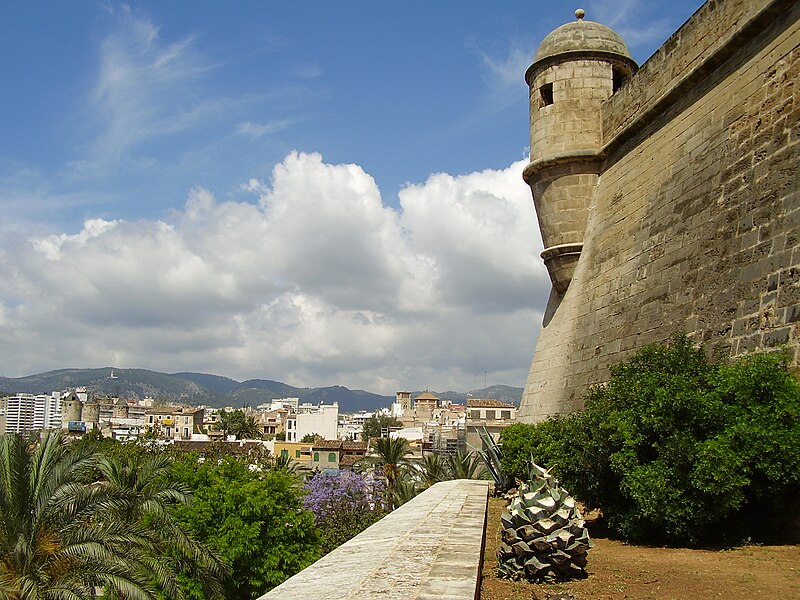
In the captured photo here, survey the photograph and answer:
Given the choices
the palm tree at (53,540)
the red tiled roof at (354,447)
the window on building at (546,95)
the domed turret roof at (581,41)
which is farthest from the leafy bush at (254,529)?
the red tiled roof at (354,447)

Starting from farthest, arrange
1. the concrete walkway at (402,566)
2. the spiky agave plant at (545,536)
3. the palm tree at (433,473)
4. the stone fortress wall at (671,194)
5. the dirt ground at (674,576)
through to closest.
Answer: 1. the palm tree at (433,473)
2. the stone fortress wall at (671,194)
3. the spiky agave plant at (545,536)
4. the dirt ground at (674,576)
5. the concrete walkway at (402,566)

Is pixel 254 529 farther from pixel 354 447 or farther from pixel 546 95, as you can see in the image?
pixel 354 447

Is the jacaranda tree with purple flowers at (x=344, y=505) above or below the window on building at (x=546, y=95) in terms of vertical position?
below

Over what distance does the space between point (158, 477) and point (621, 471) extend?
568 inches

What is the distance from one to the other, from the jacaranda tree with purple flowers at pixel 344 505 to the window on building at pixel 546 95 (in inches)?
456

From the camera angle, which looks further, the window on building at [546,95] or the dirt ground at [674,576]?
the window on building at [546,95]

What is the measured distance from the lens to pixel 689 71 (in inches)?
463

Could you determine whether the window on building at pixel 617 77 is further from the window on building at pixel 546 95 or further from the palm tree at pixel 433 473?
the palm tree at pixel 433 473

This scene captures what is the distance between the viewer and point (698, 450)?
6777 mm

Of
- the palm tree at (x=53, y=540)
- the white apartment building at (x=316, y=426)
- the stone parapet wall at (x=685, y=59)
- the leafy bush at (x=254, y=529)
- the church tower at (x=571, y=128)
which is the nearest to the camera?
the stone parapet wall at (x=685, y=59)

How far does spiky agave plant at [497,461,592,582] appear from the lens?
537 centimetres

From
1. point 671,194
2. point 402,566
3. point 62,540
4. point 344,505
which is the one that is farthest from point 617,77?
point 402,566

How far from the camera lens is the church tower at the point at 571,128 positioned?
50.3 ft

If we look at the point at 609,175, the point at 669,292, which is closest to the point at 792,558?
the point at 669,292
